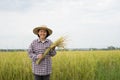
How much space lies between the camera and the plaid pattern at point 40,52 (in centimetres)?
490

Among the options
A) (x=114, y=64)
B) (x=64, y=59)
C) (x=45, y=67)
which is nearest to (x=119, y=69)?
(x=114, y=64)

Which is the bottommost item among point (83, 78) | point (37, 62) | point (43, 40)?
point (83, 78)

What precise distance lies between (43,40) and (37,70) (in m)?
0.47

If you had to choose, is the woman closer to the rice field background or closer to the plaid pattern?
the plaid pattern

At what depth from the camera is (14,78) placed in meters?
6.38

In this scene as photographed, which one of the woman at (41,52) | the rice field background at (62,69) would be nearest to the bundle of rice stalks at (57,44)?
→ the woman at (41,52)

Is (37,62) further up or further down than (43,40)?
further down

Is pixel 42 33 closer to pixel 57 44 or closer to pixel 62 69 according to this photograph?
pixel 57 44

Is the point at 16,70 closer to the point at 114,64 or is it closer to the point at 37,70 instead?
the point at 37,70

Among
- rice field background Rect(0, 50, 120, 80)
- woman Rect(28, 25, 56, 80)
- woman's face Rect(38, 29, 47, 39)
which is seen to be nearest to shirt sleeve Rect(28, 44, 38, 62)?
woman Rect(28, 25, 56, 80)

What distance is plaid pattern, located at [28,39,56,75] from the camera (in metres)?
4.90

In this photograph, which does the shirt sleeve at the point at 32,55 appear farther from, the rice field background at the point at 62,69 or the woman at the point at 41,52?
the rice field background at the point at 62,69

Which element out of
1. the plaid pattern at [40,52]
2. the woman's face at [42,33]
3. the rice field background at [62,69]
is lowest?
the rice field background at [62,69]

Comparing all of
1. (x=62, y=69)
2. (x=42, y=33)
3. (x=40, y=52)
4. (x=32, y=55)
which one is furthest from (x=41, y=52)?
(x=62, y=69)
